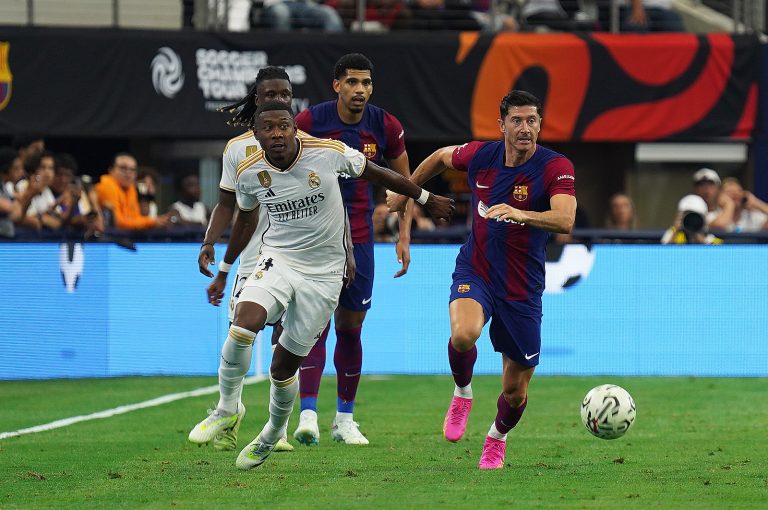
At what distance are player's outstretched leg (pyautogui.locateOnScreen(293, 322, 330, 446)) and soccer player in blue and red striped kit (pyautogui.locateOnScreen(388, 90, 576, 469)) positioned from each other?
1.32m

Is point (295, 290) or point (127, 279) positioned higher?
point (295, 290)

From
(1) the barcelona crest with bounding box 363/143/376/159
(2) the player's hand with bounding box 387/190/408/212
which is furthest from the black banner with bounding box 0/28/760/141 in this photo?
(2) the player's hand with bounding box 387/190/408/212

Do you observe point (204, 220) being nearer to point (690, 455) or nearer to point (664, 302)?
point (664, 302)

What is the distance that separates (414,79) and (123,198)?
4.66 m

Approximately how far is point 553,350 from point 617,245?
4.61ft

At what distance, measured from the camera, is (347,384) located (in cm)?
1062

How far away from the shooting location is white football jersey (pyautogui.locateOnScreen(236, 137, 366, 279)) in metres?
8.62

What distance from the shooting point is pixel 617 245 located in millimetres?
16406

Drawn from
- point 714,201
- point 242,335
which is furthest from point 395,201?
point 714,201

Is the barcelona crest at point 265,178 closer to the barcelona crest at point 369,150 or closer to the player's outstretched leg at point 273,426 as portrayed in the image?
the player's outstretched leg at point 273,426

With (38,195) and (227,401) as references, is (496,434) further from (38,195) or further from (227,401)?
(38,195)

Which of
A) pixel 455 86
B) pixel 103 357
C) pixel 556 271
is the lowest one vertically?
pixel 103 357

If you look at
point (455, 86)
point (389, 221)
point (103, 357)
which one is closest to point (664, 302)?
point (389, 221)

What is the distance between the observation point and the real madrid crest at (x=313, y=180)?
860cm
